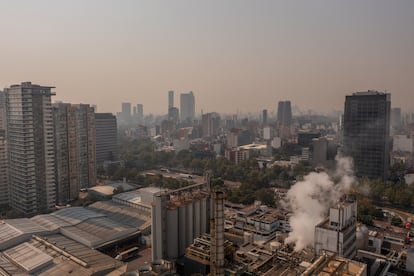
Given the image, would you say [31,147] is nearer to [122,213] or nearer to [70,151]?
[70,151]

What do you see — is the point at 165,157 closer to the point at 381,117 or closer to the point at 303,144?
the point at 303,144

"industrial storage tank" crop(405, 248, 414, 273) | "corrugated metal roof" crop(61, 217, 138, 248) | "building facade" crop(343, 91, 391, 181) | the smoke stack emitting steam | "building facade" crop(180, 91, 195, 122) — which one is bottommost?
"industrial storage tank" crop(405, 248, 414, 273)

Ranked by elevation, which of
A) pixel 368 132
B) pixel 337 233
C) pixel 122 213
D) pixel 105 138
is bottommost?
pixel 122 213

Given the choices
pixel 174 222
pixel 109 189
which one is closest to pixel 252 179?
pixel 109 189

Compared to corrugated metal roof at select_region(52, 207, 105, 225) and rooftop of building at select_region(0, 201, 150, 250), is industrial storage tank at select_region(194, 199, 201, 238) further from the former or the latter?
corrugated metal roof at select_region(52, 207, 105, 225)

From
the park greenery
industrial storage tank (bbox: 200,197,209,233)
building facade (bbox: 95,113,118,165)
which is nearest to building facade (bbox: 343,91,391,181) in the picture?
the park greenery

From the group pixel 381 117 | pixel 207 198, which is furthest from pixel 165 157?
pixel 207 198
